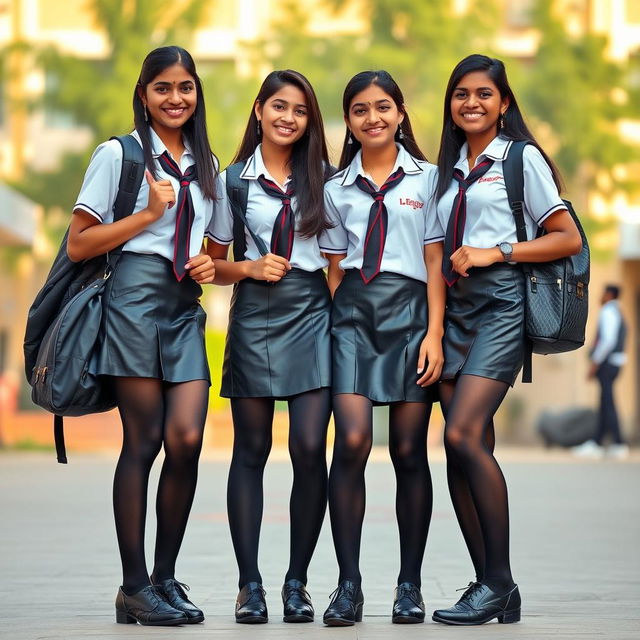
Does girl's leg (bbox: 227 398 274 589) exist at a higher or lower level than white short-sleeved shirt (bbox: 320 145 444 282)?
lower

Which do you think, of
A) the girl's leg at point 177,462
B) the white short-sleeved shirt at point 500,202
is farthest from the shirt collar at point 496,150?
the girl's leg at point 177,462

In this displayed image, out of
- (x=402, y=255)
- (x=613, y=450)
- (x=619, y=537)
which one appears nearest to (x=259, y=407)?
(x=402, y=255)

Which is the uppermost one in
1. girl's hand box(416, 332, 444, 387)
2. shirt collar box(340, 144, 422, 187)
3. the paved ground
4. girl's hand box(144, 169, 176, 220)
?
shirt collar box(340, 144, 422, 187)

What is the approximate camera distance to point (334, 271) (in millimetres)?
5766

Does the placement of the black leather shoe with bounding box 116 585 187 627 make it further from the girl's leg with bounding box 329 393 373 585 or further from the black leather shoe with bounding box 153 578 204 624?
the girl's leg with bounding box 329 393 373 585

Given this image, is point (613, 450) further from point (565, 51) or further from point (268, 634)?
point (268, 634)

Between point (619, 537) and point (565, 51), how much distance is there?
1871 cm

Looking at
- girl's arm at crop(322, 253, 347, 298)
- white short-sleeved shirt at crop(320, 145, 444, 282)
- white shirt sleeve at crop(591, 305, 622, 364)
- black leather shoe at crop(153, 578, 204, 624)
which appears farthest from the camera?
white shirt sleeve at crop(591, 305, 622, 364)

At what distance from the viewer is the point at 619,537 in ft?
29.2

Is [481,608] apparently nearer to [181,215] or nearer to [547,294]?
[547,294]

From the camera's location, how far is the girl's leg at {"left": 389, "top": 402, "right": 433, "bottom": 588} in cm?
557

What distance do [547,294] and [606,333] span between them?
470 inches

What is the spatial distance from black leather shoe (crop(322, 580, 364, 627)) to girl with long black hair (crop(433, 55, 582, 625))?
0.96ft

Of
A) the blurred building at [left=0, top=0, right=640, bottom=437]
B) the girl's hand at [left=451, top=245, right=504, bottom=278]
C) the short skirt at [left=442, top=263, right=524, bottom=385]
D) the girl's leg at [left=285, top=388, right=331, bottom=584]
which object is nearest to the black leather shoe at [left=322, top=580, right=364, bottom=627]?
the girl's leg at [left=285, top=388, right=331, bottom=584]
